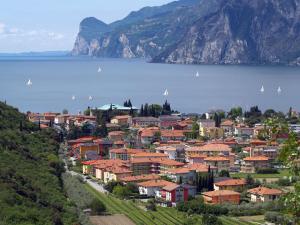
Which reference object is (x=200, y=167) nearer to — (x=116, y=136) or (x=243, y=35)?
(x=116, y=136)

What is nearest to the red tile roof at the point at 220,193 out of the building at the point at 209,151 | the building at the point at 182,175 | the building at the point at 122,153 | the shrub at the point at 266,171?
the building at the point at 182,175

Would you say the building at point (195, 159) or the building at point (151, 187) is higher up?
the building at point (195, 159)

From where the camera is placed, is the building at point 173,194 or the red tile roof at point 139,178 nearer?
the building at point 173,194

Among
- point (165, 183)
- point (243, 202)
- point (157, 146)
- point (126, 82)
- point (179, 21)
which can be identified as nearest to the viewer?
point (243, 202)

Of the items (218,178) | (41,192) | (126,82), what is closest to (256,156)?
(218,178)

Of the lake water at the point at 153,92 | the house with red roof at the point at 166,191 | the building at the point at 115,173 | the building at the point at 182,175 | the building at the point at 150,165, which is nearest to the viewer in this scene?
the house with red roof at the point at 166,191

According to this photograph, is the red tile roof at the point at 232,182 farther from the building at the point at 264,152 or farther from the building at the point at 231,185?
the building at the point at 264,152

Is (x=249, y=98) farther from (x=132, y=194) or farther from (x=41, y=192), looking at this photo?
(x=41, y=192)

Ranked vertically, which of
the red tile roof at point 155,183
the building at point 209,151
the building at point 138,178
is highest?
the building at point 209,151
